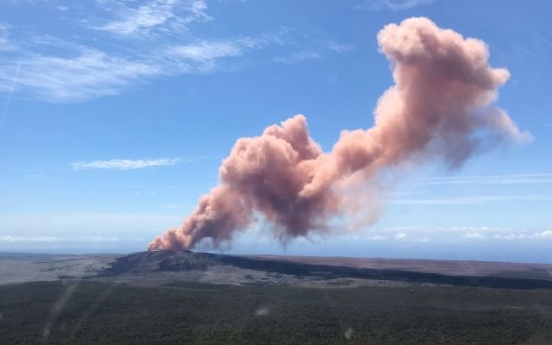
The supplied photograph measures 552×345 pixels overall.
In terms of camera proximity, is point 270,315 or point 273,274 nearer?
point 270,315

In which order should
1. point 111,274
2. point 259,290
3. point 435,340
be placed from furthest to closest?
1. point 111,274
2. point 259,290
3. point 435,340

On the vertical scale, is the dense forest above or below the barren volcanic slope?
below

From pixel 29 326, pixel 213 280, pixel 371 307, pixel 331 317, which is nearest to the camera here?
pixel 29 326

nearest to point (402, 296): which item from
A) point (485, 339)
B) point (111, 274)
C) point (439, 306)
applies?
point (439, 306)

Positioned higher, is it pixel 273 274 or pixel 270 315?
pixel 273 274

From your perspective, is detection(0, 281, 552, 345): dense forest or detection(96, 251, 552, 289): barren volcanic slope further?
detection(96, 251, 552, 289): barren volcanic slope

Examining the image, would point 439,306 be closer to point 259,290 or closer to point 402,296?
point 402,296

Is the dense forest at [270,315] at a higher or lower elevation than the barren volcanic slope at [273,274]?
lower

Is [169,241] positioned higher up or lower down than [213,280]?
higher up

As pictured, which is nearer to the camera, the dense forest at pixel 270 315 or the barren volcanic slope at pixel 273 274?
the dense forest at pixel 270 315

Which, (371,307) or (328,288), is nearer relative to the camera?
(371,307)
